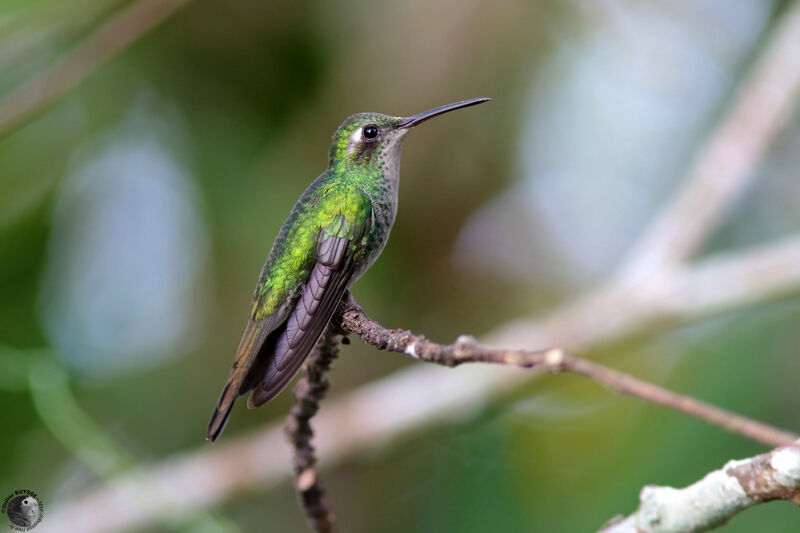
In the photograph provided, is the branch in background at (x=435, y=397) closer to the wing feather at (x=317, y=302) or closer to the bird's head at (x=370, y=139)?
the bird's head at (x=370, y=139)

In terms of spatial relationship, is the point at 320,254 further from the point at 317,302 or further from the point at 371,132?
the point at 371,132

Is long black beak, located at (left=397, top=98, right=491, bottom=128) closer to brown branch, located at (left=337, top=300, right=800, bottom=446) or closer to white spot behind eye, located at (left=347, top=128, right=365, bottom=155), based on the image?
white spot behind eye, located at (left=347, top=128, right=365, bottom=155)

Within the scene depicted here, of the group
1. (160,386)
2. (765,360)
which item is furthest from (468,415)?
(160,386)

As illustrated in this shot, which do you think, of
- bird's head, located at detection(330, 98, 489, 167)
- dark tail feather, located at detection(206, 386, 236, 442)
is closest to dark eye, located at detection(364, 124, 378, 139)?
bird's head, located at detection(330, 98, 489, 167)

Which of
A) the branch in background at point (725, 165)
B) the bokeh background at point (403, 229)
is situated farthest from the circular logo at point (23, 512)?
the branch in background at point (725, 165)

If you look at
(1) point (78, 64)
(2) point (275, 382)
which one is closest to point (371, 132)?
(2) point (275, 382)

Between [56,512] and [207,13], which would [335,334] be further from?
[207,13]

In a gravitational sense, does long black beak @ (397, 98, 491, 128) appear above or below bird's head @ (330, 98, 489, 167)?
below
